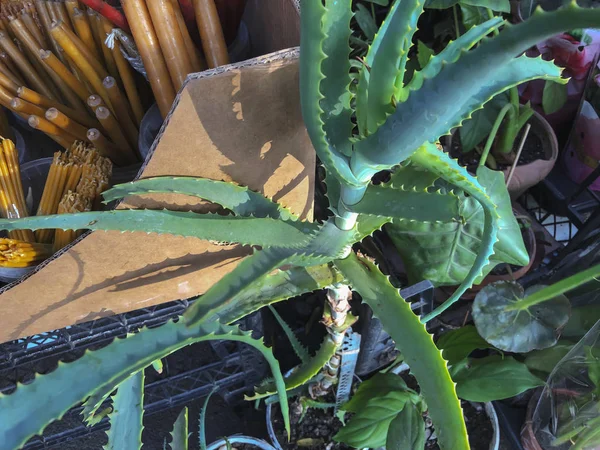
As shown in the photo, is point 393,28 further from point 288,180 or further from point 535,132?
point 535,132

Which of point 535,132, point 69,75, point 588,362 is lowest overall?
point 588,362

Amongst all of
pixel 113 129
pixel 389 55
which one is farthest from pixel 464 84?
pixel 113 129

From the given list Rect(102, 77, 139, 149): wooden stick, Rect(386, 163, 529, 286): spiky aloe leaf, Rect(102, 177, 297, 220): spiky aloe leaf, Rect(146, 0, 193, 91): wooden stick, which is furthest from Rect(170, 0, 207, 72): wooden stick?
Rect(386, 163, 529, 286): spiky aloe leaf

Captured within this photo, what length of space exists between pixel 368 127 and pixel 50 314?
15.3 inches

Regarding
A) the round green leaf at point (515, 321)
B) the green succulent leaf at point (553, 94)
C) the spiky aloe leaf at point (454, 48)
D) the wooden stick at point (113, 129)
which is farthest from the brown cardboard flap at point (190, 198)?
the green succulent leaf at point (553, 94)

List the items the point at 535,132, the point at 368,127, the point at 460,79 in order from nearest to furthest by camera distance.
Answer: the point at 460,79 → the point at 368,127 → the point at 535,132

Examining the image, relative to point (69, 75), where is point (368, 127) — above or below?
below

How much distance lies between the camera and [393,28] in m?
0.32

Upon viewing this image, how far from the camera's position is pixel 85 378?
38cm

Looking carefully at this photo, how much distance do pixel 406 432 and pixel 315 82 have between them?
46cm

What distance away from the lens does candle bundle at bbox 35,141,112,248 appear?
61 centimetres

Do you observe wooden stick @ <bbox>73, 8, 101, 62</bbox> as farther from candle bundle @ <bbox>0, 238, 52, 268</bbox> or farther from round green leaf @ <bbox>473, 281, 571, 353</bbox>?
round green leaf @ <bbox>473, 281, 571, 353</bbox>

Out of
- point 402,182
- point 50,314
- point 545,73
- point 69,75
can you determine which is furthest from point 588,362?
point 69,75

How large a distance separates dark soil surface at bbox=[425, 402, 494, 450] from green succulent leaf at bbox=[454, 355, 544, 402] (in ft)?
0.49
